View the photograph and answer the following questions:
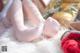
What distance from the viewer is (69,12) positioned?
1.00m

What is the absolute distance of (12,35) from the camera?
2.95ft

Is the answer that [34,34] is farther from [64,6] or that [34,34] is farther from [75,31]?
[64,6]

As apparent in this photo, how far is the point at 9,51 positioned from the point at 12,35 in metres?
0.13

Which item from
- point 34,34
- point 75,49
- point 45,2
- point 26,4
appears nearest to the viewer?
point 75,49

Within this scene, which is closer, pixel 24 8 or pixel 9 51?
pixel 9 51

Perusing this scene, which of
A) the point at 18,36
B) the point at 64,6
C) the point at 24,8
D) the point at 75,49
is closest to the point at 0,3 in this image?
the point at 24,8

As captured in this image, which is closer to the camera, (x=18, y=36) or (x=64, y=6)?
(x=18, y=36)

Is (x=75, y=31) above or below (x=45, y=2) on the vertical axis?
below

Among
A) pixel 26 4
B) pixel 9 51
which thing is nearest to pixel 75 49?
pixel 9 51

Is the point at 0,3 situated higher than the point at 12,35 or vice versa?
the point at 0,3

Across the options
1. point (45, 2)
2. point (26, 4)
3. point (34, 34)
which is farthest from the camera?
point (45, 2)

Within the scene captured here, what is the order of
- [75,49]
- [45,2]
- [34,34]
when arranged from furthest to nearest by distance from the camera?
[45,2] → [34,34] → [75,49]

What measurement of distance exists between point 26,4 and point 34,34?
21 centimetres

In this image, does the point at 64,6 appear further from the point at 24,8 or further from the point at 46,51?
the point at 46,51
